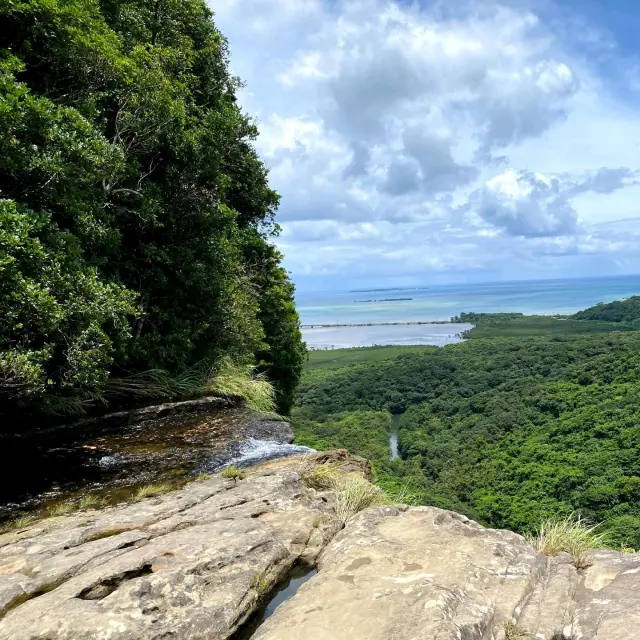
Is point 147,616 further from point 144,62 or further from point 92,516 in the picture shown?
point 144,62

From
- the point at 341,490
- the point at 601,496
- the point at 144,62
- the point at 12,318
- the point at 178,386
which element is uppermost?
the point at 144,62

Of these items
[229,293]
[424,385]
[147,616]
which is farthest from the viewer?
[424,385]

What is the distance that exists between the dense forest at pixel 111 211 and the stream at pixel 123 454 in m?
0.65

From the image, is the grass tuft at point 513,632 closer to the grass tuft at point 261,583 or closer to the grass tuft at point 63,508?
the grass tuft at point 261,583

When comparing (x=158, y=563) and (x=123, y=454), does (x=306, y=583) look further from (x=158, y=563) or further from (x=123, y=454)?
(x=123, y=454)

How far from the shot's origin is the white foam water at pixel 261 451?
7.05m

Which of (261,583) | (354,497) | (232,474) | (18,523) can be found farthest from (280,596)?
(18,523)

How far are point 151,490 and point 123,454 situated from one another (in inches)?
60.4

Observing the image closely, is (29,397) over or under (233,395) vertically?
over

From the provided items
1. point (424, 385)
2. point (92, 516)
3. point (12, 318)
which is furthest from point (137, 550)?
point (424, 385)

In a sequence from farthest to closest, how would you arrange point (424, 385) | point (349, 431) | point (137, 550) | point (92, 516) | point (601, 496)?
point (424, 385), point (349, 431), point (601, 496), point (92, 516), point (137, 550)

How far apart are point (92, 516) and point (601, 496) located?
44386 millimetres

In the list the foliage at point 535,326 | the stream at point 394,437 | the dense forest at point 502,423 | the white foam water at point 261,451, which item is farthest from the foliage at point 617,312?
the white foam water at point 261,451

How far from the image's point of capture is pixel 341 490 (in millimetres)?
5547
